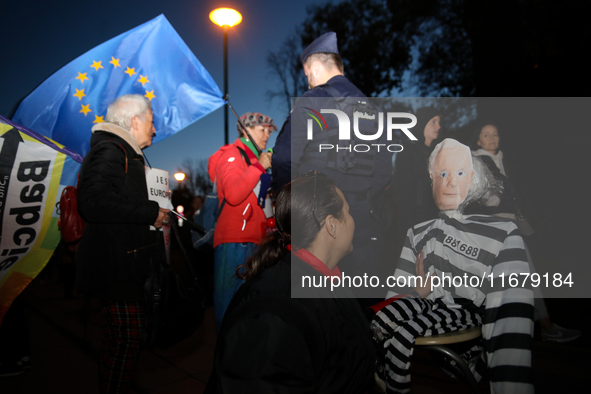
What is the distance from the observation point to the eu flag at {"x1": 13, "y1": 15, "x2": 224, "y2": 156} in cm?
→ 338

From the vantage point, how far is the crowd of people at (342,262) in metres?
1.16

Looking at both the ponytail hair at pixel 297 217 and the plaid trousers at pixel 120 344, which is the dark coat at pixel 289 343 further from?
the plaid trousers at pixel 120 344

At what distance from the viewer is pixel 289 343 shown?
3.59 feet

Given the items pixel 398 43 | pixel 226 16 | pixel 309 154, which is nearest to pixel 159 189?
pixel 309 154

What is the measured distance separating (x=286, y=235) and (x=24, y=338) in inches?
128

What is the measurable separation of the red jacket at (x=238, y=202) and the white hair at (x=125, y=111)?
65 cm

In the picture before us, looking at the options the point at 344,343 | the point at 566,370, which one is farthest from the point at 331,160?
the point at 566,370

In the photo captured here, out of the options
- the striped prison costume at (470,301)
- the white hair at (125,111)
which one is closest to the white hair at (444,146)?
the striped prison costume at (470,301)

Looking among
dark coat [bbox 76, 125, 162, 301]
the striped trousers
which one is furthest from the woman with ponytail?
dark coat [bbox 76, 125, 162, 301]

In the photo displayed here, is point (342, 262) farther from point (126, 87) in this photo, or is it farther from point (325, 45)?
point (126, 87)

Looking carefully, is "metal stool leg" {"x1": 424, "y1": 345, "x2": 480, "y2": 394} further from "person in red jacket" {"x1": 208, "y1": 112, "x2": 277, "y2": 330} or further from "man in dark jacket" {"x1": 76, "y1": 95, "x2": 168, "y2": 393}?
"man in dark jacket" {"x1": 76, "y1": 95, "x2": 168, "y2": 393}

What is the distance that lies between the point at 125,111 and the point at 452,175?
2053 mm

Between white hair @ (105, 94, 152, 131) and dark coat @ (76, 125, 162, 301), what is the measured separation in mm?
185

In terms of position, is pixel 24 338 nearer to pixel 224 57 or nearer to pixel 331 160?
pixel 331 160
